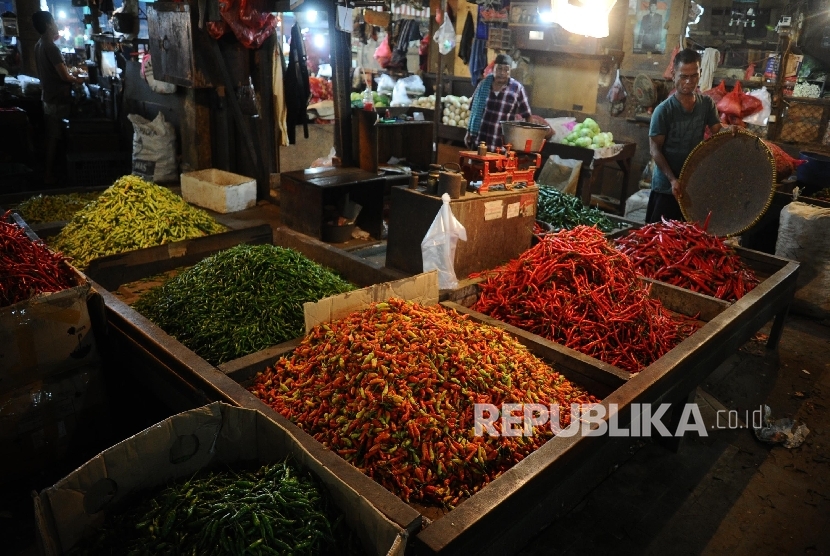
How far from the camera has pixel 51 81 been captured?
9516mm

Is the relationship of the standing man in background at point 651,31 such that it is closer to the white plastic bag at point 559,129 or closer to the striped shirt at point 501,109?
the white plastic bag at point 559,129

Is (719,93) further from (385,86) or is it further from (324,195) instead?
(385,86)

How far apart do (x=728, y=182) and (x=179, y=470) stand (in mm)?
5470

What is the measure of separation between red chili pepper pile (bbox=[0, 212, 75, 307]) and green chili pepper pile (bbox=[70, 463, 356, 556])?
1845mm

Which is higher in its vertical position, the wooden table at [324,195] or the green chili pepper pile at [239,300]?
the wooden table at [324,195]

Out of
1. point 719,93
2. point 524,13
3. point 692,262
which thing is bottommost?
point 692,262

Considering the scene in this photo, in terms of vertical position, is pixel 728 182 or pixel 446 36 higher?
pixel 446 36

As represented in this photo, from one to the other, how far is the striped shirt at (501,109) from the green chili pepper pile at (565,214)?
196cm

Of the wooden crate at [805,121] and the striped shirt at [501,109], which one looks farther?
the wooden crate at [805,121]

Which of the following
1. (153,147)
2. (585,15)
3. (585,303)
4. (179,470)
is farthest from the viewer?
(153,147)

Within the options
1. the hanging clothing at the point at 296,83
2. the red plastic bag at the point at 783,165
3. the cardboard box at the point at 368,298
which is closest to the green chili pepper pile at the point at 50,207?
the hanging clothing at the point at 296,83

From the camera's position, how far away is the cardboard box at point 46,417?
320 cm

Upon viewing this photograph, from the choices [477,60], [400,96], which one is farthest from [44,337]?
[400,96]

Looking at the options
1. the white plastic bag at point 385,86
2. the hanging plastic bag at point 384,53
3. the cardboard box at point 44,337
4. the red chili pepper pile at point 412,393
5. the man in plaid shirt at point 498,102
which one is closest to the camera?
the red chili pepper pile at point 412,393
